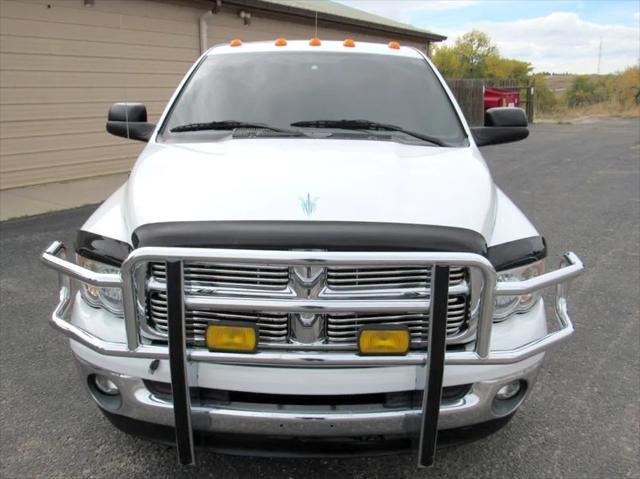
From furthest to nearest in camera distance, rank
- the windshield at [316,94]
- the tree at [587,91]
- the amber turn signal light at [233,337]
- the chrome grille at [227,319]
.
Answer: the tree at [587,91]
the windshield at [316,94]
the chrome grille at [227,319]
the amber turn signal light at [233,337]

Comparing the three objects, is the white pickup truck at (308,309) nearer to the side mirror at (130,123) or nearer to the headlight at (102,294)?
the headlight at (102,294)

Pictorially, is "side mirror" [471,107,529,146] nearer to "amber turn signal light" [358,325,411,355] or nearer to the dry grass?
"amber turn signal light" [358,325,411,355]

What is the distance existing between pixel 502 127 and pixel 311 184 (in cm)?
196

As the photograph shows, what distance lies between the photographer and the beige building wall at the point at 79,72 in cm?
928

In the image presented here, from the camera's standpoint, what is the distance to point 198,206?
2.21 meters

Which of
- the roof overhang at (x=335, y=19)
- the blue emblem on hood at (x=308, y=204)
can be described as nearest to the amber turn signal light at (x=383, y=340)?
the blue emblem on hood at (x=308, y=204)

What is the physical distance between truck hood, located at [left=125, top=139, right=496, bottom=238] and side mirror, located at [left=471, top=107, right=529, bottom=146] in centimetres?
72

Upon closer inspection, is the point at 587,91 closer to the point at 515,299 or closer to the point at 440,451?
the point at 440,451

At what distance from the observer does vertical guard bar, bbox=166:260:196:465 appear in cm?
196

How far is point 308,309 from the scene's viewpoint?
195 cm

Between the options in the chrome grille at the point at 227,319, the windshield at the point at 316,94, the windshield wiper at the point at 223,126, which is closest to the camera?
the chrome grille at the point at 227,319

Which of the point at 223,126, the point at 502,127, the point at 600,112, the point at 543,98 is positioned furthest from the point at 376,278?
the point at 543,98

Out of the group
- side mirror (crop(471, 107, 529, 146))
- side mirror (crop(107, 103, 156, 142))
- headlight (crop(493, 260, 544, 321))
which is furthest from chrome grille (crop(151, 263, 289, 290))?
side mirror (crop(471, 107, 529, 146))

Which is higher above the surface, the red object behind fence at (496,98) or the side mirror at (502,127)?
the side mirror at (502,127)
